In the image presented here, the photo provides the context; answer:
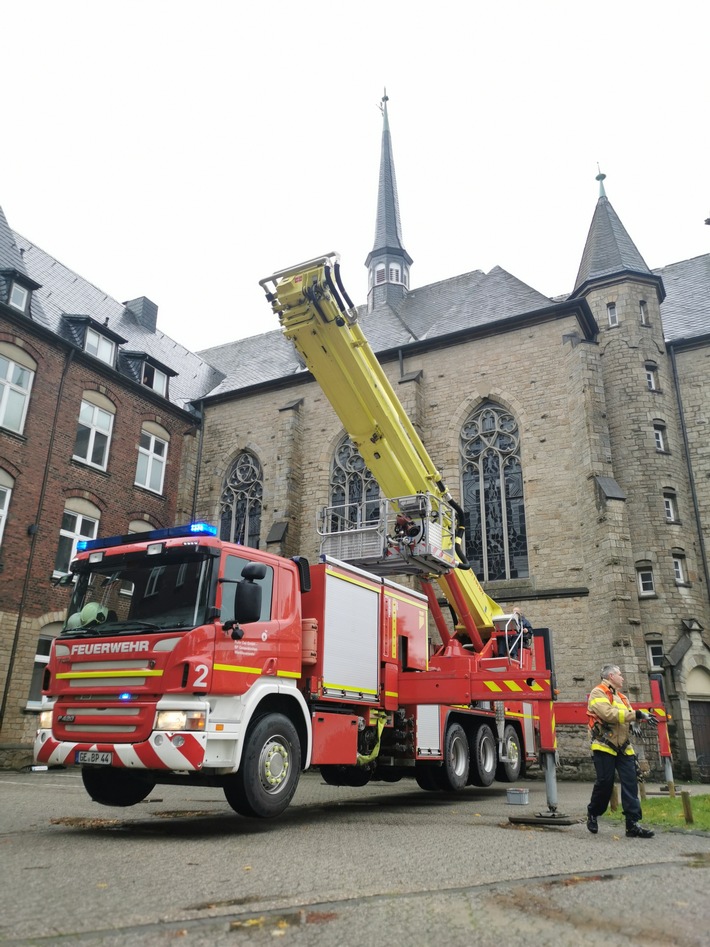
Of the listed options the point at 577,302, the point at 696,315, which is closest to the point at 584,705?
the point at 577,302

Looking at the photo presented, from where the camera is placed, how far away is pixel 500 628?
13.0 meters

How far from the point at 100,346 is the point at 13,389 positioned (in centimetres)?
391

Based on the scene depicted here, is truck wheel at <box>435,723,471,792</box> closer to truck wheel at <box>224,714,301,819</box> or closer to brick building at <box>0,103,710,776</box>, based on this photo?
truck wheel at <box>224,714,301,819</box>


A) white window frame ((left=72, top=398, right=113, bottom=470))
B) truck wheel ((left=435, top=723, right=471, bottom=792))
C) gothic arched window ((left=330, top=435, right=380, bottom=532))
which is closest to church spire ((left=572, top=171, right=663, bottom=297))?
gothic arched window ((left=330, top=435, right=380, bottom=532))

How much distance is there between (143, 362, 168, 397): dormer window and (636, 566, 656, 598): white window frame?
52.4ft

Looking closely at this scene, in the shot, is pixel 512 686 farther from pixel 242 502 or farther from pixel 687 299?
pixel 687 299

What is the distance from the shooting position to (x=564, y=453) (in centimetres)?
1945

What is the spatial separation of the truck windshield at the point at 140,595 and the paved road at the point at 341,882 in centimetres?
189

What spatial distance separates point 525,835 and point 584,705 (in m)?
4.54

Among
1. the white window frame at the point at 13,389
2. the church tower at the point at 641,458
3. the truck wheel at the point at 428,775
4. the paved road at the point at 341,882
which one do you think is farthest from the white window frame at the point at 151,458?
the paved road at the point at 341,882

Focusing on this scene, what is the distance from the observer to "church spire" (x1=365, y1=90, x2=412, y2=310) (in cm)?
3700

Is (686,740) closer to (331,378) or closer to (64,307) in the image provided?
(331,378)

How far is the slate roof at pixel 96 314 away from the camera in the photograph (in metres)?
21.5

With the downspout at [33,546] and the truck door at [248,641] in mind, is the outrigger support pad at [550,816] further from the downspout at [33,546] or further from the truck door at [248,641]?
the downspout at [33,546]
